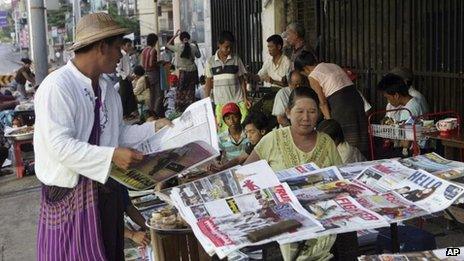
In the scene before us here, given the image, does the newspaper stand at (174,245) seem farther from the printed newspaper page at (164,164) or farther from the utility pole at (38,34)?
the utility pole at (38,34)

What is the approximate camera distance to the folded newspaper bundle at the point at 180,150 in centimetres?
257

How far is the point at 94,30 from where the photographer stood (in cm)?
253

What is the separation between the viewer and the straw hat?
8.20ft

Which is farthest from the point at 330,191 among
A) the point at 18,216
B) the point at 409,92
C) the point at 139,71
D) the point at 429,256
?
the point at 139,71

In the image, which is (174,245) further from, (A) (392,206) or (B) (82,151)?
(A) (392,206)

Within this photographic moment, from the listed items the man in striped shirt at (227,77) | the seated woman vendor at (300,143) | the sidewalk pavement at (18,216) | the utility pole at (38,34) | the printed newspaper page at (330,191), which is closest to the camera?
the printed newspaper page at (330,191)

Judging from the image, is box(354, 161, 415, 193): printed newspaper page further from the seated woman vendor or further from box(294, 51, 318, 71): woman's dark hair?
box(294, 51, 318, 71): woman's dark hair

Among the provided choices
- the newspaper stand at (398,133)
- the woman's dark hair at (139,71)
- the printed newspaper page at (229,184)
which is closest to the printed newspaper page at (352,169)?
the printed newspaper page at (229,184)

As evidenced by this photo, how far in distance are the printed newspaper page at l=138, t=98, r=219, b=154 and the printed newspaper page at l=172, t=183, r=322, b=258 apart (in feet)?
0.76

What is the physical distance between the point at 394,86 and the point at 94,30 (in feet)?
12.0

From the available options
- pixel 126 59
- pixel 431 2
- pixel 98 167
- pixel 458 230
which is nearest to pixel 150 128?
pixel 98 167

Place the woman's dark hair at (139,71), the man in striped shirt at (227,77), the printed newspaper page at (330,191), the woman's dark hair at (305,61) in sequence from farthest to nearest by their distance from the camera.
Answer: the woman's dark hair at (139,71)
the man in striped shirt at (227,77)
the woman's dark hair at (305,61)
the printed newspaper page at (330,191)

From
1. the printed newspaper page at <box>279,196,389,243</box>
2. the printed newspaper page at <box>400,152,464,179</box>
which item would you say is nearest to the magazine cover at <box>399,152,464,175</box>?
the printed newspaper page at <box>400,152,464,179</box>

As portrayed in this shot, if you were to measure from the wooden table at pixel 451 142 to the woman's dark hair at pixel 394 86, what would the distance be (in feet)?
2.23
